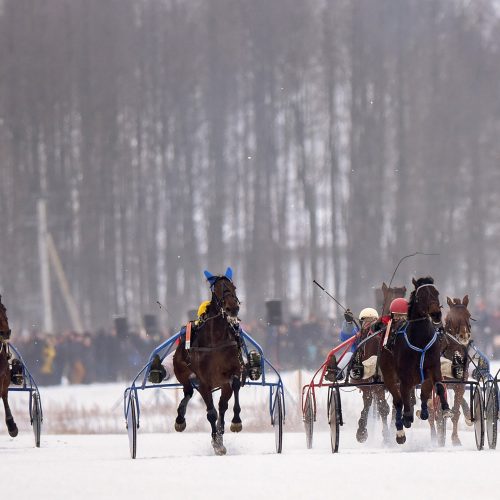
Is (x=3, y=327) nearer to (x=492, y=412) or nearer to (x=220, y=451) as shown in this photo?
(x=220, y=451)

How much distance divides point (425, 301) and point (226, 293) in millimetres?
1922

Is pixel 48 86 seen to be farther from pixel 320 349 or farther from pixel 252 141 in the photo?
pixel 320 349

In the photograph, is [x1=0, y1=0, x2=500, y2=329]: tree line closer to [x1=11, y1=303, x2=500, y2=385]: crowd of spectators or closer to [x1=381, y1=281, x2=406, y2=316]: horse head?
[x1=11, y1=303, x2=500, y2=385]: crowd of spectators

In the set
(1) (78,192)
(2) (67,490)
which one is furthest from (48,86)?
(2) (67,490)

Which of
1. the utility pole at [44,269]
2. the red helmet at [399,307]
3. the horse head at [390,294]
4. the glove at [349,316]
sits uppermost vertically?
the utility pole at [44,269]

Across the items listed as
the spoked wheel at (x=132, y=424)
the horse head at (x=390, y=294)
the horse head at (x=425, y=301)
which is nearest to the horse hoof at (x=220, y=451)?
the spoked wheel at (x=132, y=424)

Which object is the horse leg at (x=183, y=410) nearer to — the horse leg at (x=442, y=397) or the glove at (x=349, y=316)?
the glove at (x=349, y=316)

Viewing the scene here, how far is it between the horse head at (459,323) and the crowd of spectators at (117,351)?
18.1 meters

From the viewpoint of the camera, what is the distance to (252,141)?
207 ft

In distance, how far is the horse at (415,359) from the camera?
18.7m

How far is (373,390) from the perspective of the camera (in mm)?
21438

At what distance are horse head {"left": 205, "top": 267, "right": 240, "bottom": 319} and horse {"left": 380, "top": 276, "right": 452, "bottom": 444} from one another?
1562mm

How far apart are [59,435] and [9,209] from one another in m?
33.9

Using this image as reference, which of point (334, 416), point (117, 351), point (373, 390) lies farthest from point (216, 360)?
point (117, 351)
